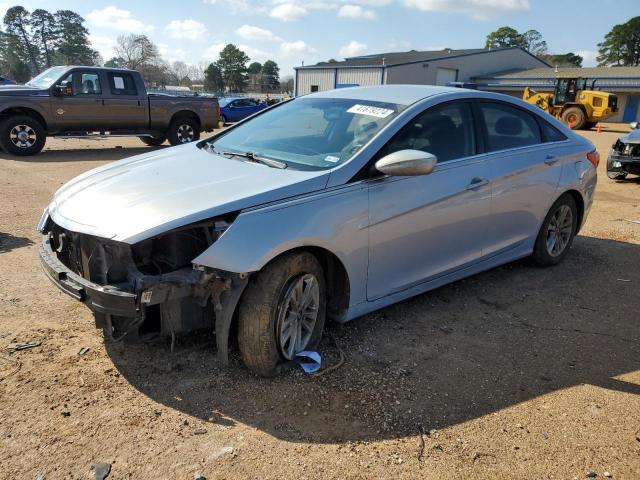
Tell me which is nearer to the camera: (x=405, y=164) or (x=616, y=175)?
(x=405, y=164)

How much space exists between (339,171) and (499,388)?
1619 mm

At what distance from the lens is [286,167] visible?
336cm

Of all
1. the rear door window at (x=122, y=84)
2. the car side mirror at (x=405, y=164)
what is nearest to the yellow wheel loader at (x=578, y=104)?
the rear door window at (x=122, y=84)

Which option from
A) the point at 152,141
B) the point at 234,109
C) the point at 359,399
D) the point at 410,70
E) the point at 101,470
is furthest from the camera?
the point at 410,70

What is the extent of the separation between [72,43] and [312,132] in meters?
94.0

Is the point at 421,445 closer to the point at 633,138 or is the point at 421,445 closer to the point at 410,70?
the point at 633,138

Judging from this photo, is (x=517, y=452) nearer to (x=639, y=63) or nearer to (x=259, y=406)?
(x=259, y=406)

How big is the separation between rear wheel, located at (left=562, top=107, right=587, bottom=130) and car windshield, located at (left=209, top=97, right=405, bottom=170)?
1078 inches

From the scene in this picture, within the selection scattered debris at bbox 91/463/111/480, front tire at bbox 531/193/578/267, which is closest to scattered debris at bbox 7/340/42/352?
scattered debris at bbox 91/463/111/480

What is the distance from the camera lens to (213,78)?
84.5 metres

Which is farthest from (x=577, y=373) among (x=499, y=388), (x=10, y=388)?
(x=10, y=388)

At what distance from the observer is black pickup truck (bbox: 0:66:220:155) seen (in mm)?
11602

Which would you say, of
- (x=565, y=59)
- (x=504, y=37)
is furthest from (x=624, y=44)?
(x=504, y=37)

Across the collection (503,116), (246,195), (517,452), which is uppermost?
(503,116)
